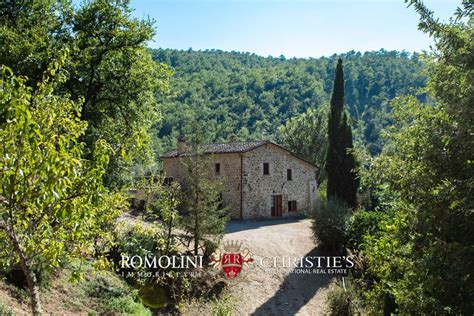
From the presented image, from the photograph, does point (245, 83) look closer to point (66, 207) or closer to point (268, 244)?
point (268, 244)

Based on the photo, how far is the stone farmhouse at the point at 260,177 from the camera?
2544cm

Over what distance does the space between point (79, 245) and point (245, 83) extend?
255 ft

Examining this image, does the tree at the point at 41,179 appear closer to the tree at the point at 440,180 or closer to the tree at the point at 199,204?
the tree at the point at 440,180

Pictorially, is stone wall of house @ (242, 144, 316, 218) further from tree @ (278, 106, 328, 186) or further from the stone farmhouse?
tree @ (278, 106, 328, 186)

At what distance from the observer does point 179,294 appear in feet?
40.2

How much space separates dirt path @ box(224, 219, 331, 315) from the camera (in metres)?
13.1

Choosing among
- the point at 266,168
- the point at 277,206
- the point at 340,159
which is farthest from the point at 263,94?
the point at 340,159

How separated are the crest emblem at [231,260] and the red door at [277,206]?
10465mm

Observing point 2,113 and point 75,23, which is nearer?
point 2,113

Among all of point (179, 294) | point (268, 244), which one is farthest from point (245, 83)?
point (179, 294)

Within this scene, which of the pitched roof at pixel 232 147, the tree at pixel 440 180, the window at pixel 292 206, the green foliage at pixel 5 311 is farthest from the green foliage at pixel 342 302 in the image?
the window at pixel 292 206

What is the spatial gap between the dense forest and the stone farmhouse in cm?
2365

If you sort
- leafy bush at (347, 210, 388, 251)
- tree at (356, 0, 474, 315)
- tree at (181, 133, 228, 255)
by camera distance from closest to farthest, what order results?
tree at (356, 0, 474, 315) → tree at (181, 133, 228, 255) → leafy bush at (347, 210, 388, 251)

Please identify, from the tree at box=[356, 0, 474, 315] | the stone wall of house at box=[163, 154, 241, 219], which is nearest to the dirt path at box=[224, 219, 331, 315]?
the stone wall of house at box=[163, 154, 241, 219]
